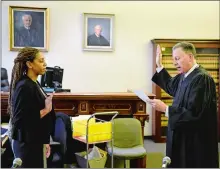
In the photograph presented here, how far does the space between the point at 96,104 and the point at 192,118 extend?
146cm

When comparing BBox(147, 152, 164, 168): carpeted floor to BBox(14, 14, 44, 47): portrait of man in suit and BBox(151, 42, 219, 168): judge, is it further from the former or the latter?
BBox(14, 14, 44, 47): portrait of man in suit

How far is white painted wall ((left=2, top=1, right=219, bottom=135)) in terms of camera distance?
5.52m

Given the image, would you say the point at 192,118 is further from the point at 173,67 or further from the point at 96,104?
the point at 173,67

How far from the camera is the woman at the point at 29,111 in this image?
6.53ft

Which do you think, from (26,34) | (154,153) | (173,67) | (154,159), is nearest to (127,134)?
(154,159)

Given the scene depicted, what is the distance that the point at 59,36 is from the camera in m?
5.50

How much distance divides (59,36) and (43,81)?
6.21ft

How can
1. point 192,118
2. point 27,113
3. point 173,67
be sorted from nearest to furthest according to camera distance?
point 27,113 < point 192,118 < point 173,67

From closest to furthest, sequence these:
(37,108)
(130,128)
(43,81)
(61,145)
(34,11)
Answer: (37,108) < (61,145) < (130,128) < (43,81) < (34,11)

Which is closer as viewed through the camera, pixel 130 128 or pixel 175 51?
pixel 175 51

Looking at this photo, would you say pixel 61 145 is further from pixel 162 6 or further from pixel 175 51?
pixel 162 6

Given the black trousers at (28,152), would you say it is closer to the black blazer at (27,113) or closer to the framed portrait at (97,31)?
the black blazer at (27,113)

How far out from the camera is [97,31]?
554cm

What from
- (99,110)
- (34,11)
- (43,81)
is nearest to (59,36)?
(34,11)
